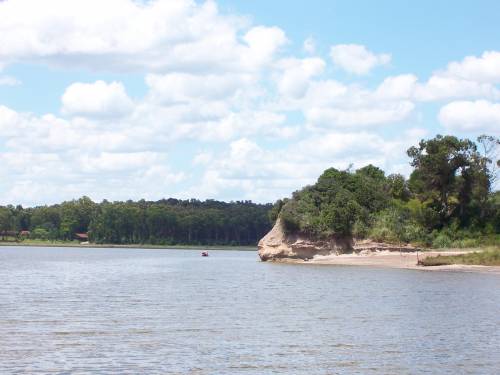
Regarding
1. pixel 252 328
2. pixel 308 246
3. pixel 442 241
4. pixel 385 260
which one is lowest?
pixel 252 328

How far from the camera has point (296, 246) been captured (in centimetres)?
10181

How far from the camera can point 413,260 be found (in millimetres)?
88438

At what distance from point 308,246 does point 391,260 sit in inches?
501

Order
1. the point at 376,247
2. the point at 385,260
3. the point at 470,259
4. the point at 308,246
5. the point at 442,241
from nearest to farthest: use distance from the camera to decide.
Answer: the point at 470,259
the point at 385,260
the point at 376,247
the point at 442,241
the point at 308,246

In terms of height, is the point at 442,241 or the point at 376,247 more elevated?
the point at 442,241

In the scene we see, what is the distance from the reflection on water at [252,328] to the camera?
85.5ft

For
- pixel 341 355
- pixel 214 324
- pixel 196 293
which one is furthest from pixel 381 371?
pixel 196 293

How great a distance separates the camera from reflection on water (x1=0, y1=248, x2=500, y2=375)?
85.5 feet

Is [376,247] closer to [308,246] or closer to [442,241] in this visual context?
[442,241]

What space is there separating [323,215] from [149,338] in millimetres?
68508

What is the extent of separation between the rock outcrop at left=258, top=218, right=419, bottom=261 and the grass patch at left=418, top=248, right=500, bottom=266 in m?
11.3

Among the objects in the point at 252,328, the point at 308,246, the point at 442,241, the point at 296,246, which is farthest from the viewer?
the point at 296,246

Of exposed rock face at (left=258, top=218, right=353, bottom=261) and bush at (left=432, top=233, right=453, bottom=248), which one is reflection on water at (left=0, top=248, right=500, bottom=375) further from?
exposed rock face at (left=258, top=218, right=353, bottom=261)

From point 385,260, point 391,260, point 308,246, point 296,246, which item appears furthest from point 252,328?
point 296,246
